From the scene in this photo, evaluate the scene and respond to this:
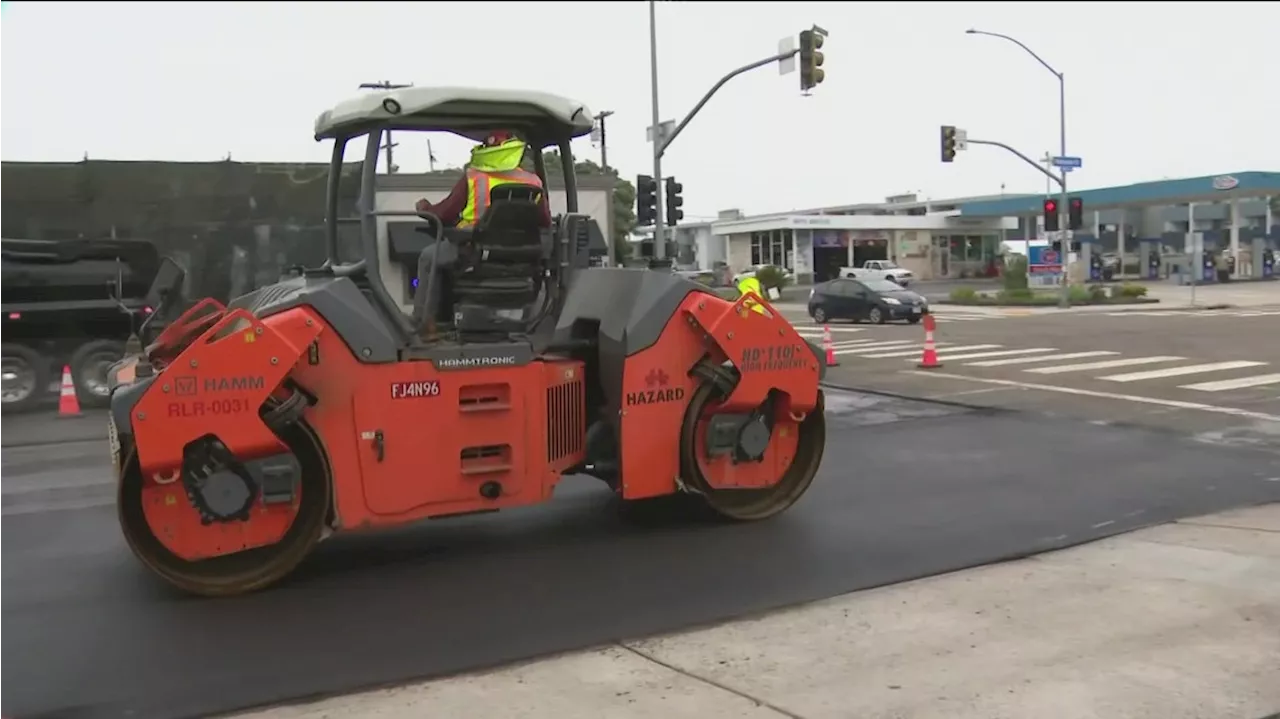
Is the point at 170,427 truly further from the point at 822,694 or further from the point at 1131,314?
the point at 1131,314

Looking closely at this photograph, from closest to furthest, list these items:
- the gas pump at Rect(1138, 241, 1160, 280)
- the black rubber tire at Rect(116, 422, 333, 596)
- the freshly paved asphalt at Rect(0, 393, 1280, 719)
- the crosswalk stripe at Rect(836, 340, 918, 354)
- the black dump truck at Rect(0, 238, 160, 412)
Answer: the freshly paved asphalt at Rect(0, 393, 1280, 719)
the black rubber tire at Rect(116, 422, 333, 596)
the black dump truck at Rect(0, 238, 160, 412)
the crosswalk stripe at Rect(836, 340, 918, 354)
the gas pump at Rect(1138, 241, 1160, 280)

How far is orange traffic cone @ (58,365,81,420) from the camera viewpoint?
50.3 feet

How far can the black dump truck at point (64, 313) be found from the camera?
15461 mm

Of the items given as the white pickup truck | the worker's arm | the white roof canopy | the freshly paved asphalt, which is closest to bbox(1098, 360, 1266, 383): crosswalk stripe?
the freshly paved asphalt

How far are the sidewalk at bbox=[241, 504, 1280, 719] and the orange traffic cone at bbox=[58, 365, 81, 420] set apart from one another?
1229cm

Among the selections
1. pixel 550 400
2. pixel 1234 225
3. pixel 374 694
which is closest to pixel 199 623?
pixel 374 694

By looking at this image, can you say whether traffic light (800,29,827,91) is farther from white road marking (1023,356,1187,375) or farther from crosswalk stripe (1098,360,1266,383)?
crosswalk stripe (1098,360,1266,383)

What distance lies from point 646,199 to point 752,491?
19457mm

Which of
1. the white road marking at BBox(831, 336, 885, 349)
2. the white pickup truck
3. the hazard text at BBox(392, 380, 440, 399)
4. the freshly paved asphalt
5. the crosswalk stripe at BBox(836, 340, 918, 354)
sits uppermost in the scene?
the white pickup truck

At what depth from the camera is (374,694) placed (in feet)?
14.9

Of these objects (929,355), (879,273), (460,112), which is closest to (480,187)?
(460,112)

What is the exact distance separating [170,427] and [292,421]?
0.59m

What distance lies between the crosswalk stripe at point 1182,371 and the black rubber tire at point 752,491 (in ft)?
31.8

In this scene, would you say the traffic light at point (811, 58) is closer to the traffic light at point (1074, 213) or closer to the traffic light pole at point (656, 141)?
the traffic light pole at point (656, 141)
